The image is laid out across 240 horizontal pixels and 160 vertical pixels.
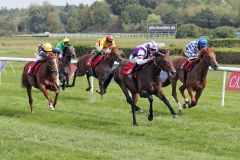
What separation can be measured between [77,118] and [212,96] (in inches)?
237

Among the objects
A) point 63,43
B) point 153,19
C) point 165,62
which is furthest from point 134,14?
point 165,62

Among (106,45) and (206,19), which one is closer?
(106,45)

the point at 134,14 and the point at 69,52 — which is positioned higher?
the point at 69,52

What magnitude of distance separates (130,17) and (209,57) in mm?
98616

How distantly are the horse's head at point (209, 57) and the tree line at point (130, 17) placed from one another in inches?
3018

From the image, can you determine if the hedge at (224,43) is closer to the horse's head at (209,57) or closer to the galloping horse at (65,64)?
the galloping horse at (65,64)

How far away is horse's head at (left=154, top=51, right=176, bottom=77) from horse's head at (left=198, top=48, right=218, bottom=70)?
3.82 feet

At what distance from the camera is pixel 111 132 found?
9.43m

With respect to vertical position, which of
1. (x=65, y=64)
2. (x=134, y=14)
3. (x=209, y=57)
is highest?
(x=209, y=57)

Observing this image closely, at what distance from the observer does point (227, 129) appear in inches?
371

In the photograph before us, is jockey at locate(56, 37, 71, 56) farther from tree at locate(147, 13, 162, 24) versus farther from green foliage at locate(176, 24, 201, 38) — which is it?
tree at locate(147, 13, 162, 24)

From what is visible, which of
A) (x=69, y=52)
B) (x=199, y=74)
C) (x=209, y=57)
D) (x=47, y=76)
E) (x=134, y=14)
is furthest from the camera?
(x=134, y=14)

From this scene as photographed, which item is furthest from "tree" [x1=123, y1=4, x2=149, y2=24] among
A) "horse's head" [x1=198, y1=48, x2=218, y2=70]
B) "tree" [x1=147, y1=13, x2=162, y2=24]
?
"horse's head" [x1=198, y1=48, x2=218, y2=70]

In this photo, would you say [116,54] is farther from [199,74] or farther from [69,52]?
[69,52]
